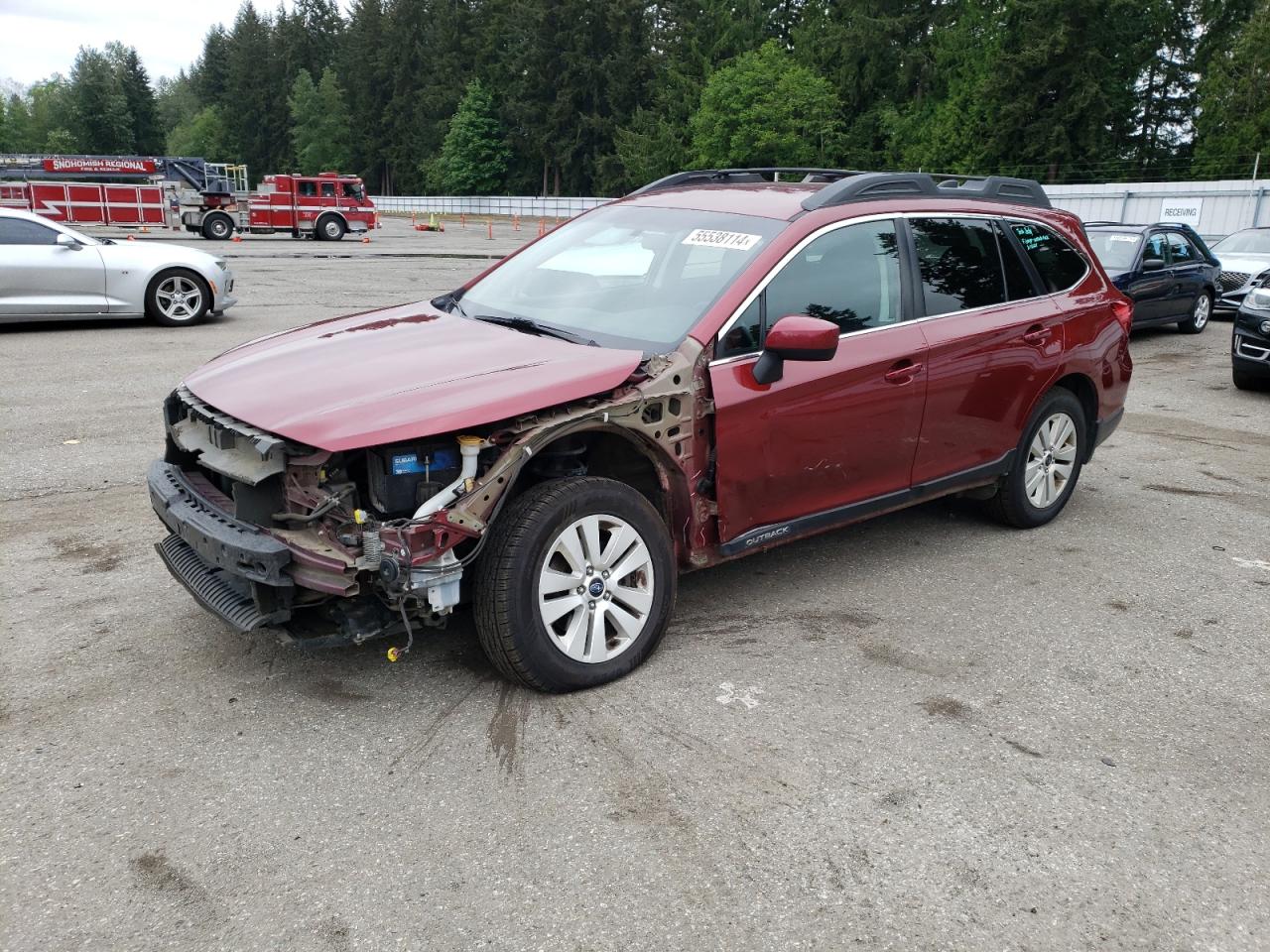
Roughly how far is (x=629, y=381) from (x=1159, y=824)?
88.1 inches

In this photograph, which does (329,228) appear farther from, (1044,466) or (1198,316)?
(1044,466)

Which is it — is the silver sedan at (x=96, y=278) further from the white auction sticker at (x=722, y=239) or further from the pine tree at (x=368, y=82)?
the pine tree at (x=368, y=82)

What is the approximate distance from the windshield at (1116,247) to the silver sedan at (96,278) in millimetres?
11312

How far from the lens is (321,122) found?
348 feet

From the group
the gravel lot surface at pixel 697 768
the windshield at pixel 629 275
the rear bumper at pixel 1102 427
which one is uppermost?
the windshield at pixel 629 275

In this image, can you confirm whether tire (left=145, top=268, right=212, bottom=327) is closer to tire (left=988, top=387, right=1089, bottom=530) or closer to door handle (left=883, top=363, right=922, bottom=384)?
tire (left=988, top=387, right=1089, bottom=530)

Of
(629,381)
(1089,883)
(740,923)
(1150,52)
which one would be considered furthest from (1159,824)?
(1150,52)

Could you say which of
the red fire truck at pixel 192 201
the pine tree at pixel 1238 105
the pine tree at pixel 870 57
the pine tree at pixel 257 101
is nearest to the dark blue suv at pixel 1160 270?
the red fire truck at pixel 192 201

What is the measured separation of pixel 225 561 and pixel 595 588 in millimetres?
1261

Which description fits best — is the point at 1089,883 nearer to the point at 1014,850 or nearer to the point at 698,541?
the point at 1014,850

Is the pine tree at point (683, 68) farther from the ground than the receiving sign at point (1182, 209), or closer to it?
farther from the ground

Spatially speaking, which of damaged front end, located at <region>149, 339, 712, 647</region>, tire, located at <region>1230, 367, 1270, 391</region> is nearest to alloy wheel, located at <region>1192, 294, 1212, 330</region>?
tire, located at <region>1230, 367, 1270, 391</region>

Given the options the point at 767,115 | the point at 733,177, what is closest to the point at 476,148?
the point at 767,115

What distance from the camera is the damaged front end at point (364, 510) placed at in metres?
3.37
